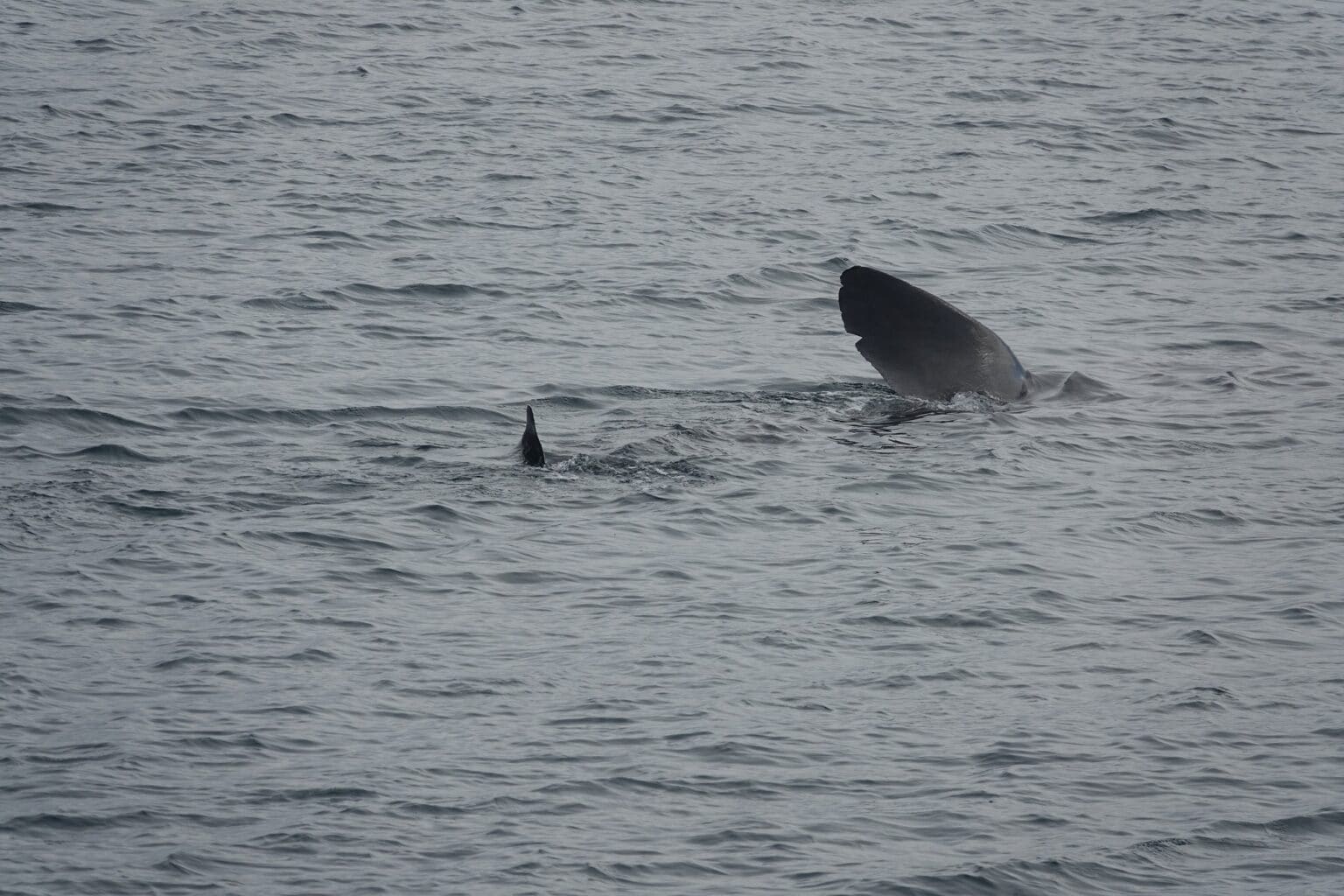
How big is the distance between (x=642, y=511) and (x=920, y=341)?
2.91 m

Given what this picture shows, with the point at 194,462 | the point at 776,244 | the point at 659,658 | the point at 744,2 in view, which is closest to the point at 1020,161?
the point at 776,244

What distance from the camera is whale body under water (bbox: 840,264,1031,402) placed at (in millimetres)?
13641

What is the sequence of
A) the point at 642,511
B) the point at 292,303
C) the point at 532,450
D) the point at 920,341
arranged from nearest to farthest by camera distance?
the point at 642,511 < the point at 532,450 < the point at 920,341 < the point at 292,303

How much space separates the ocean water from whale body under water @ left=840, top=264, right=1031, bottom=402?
0.27 metres

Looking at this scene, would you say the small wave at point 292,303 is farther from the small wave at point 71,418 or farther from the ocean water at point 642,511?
the small wave at point 71,418

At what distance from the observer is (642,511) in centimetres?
1227

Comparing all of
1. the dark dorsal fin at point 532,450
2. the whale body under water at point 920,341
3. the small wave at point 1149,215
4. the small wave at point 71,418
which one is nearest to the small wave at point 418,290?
the small wave at point 71,418

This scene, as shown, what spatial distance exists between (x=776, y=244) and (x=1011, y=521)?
30.4 feet

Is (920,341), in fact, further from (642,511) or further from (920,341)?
(642,511)

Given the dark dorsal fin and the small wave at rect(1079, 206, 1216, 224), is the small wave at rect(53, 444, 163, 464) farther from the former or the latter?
the small wave at rect(1079, 206, 1216, 224)

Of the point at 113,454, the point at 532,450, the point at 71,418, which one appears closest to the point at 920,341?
the point at 532,450

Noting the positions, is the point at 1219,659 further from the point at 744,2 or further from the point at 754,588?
the point at 744,2

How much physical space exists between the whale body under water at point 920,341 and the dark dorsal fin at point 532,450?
242 centimetres

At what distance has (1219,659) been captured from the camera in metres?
10.2
